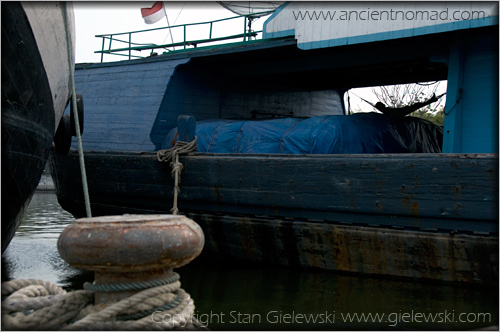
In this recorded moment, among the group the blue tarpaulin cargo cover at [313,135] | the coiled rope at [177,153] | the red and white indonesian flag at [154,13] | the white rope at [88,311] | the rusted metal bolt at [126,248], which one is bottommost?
the white rope at [88,311]

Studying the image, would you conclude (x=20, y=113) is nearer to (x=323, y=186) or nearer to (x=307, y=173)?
(x=307, y=173)

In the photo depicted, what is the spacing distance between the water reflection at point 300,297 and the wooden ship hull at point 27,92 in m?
1.61

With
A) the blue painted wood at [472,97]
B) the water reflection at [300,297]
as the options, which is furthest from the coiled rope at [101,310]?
the blue painted wood at [472,97]

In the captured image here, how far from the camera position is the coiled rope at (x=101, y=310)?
2176mm

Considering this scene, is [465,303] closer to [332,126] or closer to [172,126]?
[332,126]

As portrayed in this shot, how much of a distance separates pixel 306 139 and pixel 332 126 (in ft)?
1.27

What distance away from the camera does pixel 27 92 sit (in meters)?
4.29

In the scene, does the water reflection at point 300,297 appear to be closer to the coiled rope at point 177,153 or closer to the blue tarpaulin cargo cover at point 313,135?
the coiled rope at point 177,153

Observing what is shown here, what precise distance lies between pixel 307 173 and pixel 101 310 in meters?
3.88

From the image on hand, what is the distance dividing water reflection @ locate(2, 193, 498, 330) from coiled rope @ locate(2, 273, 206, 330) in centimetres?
219

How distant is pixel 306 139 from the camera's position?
662 centimetres

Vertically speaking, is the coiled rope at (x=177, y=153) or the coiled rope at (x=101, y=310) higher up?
the coiled rope at (x=177, y=153)

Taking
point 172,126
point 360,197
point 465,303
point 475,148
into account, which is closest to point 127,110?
point 172,126

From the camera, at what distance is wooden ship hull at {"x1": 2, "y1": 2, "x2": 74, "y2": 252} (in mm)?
4039
